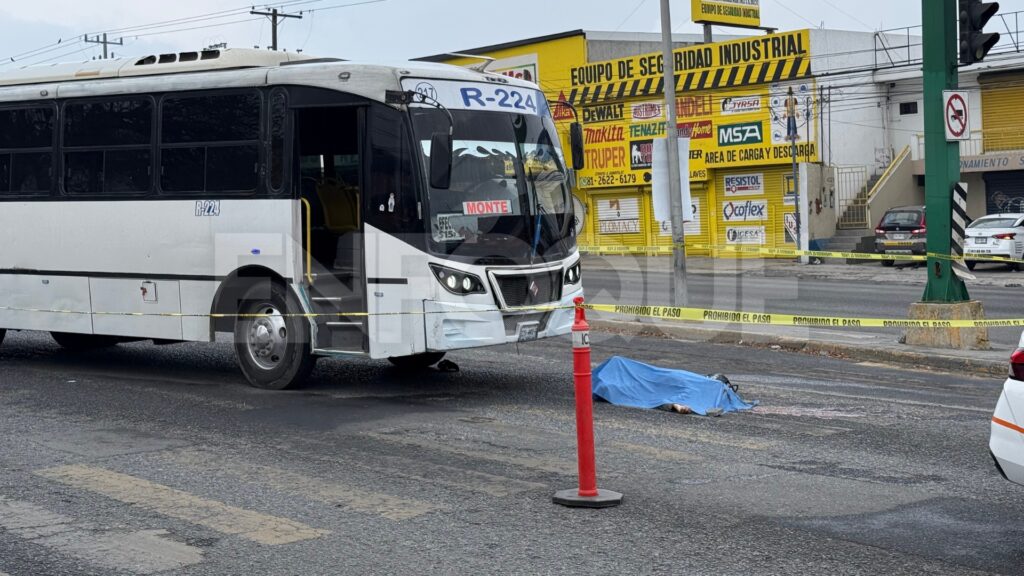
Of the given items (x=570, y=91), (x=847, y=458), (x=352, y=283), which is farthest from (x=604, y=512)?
(x=570, y=91)

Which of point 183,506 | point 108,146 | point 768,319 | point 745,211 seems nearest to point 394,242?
point 108,146

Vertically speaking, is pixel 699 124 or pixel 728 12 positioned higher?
pixel 728 12

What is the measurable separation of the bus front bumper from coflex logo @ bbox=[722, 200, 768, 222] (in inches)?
1274

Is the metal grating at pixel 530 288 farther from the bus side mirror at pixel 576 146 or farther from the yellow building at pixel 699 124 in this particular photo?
the yellow building at pixel 699 124

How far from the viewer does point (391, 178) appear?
11.0 m

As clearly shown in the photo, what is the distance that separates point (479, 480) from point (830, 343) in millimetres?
8564

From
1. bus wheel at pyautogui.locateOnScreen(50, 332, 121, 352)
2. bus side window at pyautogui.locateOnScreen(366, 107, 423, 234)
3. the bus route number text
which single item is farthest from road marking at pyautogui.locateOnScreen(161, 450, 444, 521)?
bus wheel at pyautogui.locateOnScreen(50, 332, 121, 352)

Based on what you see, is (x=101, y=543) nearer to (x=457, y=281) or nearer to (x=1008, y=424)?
(x=1008, y=424)

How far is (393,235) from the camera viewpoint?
10.9 m

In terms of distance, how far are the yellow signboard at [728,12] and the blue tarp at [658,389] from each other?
121ft

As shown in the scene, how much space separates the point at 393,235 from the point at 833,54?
33669 mm

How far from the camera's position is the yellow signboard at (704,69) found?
4125 cm

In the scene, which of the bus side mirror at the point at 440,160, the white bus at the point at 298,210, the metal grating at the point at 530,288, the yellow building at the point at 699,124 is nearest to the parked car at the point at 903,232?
the yellow building at the point at 699,124

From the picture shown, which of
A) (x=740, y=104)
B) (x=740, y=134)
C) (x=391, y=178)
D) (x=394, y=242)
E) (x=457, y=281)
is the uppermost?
(x=740, y=104)
